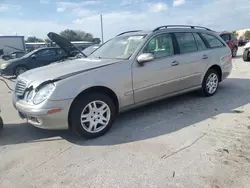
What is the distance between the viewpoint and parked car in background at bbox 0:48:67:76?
1155cm

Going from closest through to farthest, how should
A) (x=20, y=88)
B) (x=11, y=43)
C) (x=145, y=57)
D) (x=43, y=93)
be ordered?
(x=43, y=93)
(x=20, y=88)
(x=145, y=57)
(x=11, y=43)

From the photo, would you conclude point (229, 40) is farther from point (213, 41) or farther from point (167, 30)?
point (167, 30)

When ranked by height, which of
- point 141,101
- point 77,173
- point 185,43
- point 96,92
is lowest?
point 77,173

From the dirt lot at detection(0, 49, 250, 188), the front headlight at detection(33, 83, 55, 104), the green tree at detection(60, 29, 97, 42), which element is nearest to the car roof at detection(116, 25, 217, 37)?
the dirt lot at detection(0, 49, 250, 188)

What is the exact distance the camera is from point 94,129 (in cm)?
373

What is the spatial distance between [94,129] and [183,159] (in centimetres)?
143

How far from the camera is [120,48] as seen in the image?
4.60m

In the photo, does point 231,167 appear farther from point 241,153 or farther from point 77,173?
point 77,173

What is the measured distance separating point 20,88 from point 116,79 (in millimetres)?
1523

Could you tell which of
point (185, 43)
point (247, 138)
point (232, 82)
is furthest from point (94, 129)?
point (232, 82)

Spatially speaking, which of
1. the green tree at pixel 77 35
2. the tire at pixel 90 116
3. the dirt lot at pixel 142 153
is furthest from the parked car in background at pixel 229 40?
the green tree at pixel 77 35

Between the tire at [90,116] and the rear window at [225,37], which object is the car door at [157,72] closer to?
the tire at [90,116]

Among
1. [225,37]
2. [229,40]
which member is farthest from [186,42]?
[229,40]

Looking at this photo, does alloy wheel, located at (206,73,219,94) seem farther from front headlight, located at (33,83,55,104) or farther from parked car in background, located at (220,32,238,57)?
parked car in background, located at (220,32,238,57)
